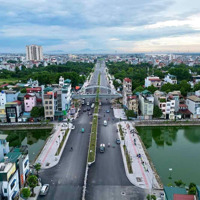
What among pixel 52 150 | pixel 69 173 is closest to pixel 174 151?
pixel 69 173

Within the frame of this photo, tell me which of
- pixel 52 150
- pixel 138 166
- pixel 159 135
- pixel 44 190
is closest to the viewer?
pixel 44 190

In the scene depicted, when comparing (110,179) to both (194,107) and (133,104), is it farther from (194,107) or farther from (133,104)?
(194,107)

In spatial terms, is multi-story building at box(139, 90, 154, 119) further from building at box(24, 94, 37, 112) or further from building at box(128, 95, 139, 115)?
building at box(24, 94, 37, 112)

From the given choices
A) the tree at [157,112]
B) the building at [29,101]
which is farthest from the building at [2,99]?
the tree at [157,112]

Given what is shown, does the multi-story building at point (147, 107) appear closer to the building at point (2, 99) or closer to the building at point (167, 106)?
the building at point (167, 106)

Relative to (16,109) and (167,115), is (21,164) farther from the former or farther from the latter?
(167,115)
